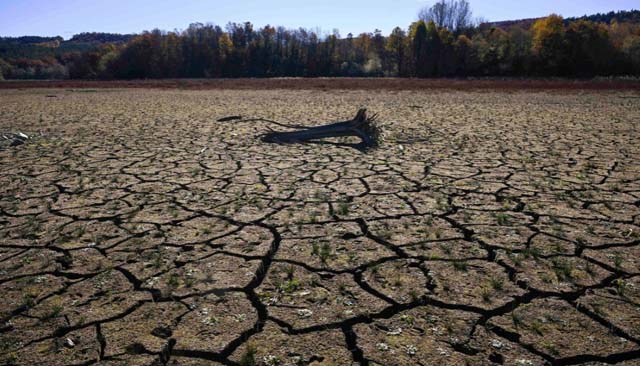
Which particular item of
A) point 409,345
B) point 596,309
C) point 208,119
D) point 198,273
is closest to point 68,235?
point 198,273

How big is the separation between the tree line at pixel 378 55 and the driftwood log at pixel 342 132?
112ft

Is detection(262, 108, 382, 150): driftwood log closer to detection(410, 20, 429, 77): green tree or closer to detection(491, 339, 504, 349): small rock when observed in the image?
detection(491, 339, 504, 349): small rock

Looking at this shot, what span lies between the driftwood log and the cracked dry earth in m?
0.91

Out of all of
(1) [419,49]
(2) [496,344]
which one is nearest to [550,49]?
(1) [419,49]

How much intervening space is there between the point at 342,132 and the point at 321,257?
15.0ft

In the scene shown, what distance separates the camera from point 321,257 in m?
3.00

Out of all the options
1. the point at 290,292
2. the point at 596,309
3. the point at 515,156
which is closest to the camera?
the point at 596,309

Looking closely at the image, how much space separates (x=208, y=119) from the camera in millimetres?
10648

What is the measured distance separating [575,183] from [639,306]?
2.70 meters

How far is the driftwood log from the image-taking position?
282 inches

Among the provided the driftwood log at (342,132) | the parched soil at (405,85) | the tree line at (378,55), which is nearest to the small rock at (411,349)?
the driftwood log at (342,132)

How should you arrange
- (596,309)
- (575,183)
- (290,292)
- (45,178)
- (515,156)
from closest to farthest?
1. (596,309)
2. (290,292)
3. (575,183)
4. (45,178)
5. (515,156)

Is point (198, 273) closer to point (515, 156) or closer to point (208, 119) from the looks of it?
point (515, 156)

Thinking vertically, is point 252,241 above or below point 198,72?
below
